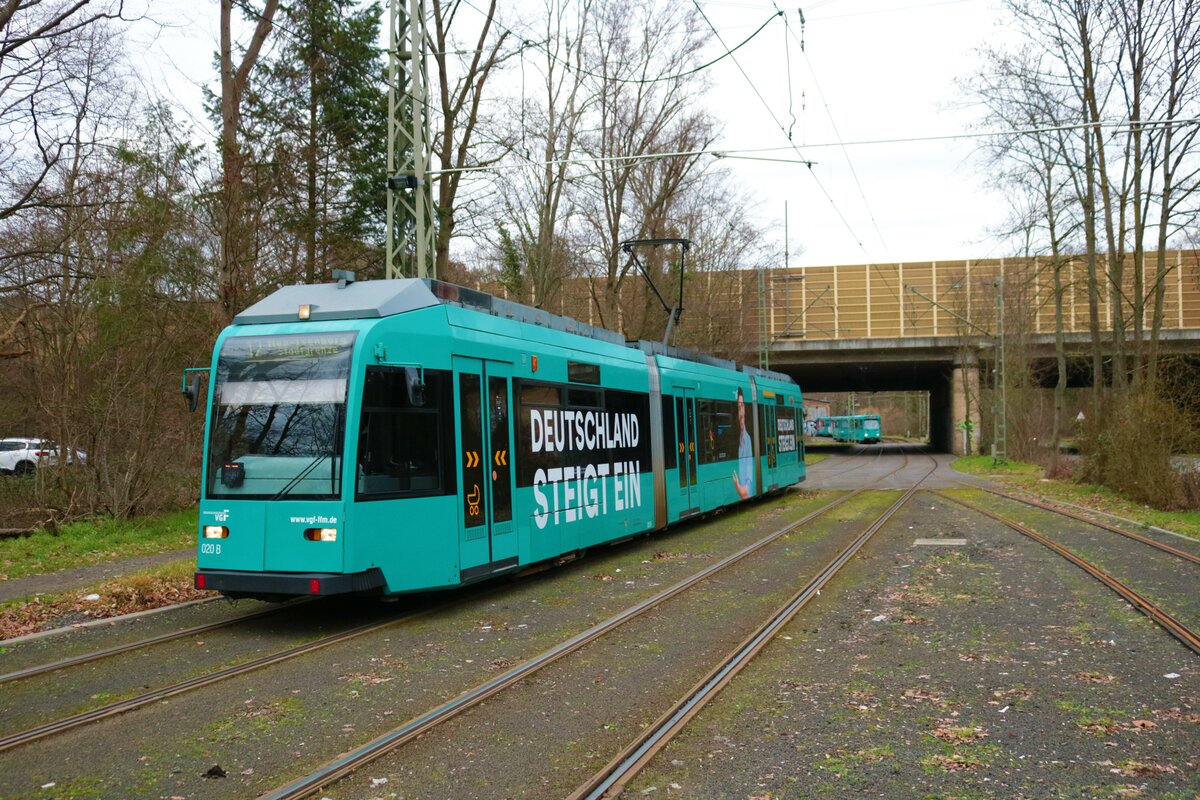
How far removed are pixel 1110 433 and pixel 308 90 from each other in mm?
19542

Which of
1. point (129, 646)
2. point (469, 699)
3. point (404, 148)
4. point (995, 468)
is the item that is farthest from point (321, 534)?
point (995, 468)

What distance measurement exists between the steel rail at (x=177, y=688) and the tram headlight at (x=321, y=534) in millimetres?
859

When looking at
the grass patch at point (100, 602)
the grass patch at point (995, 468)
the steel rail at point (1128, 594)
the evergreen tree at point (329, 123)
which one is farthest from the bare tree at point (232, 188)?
the grass patch at point (995, 468)

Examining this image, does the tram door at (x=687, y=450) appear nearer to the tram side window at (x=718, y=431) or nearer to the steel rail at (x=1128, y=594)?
the tram side window at (x=718, y=431)

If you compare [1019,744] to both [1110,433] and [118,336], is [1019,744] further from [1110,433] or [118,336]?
[1110,433]

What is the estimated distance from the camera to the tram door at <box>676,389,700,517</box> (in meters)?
15.3

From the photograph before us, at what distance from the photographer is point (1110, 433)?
20.0 meters

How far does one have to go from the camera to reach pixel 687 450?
15.6m

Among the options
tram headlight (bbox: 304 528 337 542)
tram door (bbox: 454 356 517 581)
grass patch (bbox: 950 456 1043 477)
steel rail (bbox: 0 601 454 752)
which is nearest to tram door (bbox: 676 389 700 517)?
tram door (bbox: 454 356 517 581)

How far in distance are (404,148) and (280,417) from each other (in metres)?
8.53

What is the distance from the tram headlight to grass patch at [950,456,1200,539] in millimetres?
12470

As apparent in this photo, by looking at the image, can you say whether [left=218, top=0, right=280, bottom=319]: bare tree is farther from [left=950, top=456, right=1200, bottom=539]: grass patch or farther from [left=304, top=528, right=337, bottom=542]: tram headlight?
[left=950, top=456, right=1200, bottom=539]: grass patch

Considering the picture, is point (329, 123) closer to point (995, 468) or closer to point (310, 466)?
point (310, 466)

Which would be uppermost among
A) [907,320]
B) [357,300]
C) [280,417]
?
[907,320]
